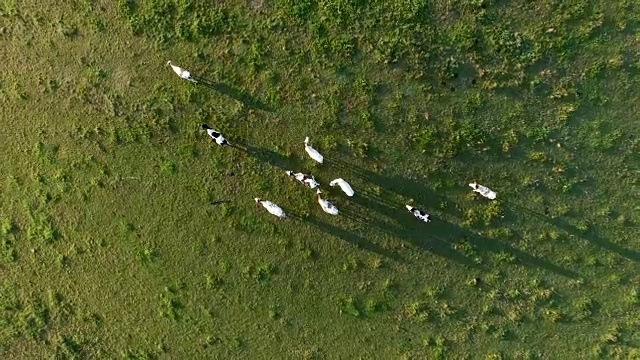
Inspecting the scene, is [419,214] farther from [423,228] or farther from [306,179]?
[306,179]

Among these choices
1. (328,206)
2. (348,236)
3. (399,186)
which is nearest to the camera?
(328,206)

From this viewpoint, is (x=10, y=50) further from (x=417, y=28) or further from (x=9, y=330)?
(x=417, y=28)

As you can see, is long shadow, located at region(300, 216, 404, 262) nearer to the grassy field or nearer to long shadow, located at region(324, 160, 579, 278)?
the grassy field

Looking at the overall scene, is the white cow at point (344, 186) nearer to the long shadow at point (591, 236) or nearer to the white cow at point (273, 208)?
the white cow at point (273, 208)

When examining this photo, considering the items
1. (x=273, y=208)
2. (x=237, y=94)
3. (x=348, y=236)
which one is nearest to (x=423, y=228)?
(x=348, y=236)

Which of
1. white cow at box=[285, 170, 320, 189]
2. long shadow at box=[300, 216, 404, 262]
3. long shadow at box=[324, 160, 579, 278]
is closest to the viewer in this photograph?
white cow at box=[285, 170, 320, 189]

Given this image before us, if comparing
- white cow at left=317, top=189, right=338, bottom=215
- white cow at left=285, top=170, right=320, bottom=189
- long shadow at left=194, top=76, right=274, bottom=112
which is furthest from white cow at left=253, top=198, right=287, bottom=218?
long shadow at left=194, top=76, right=274, bottom=112
